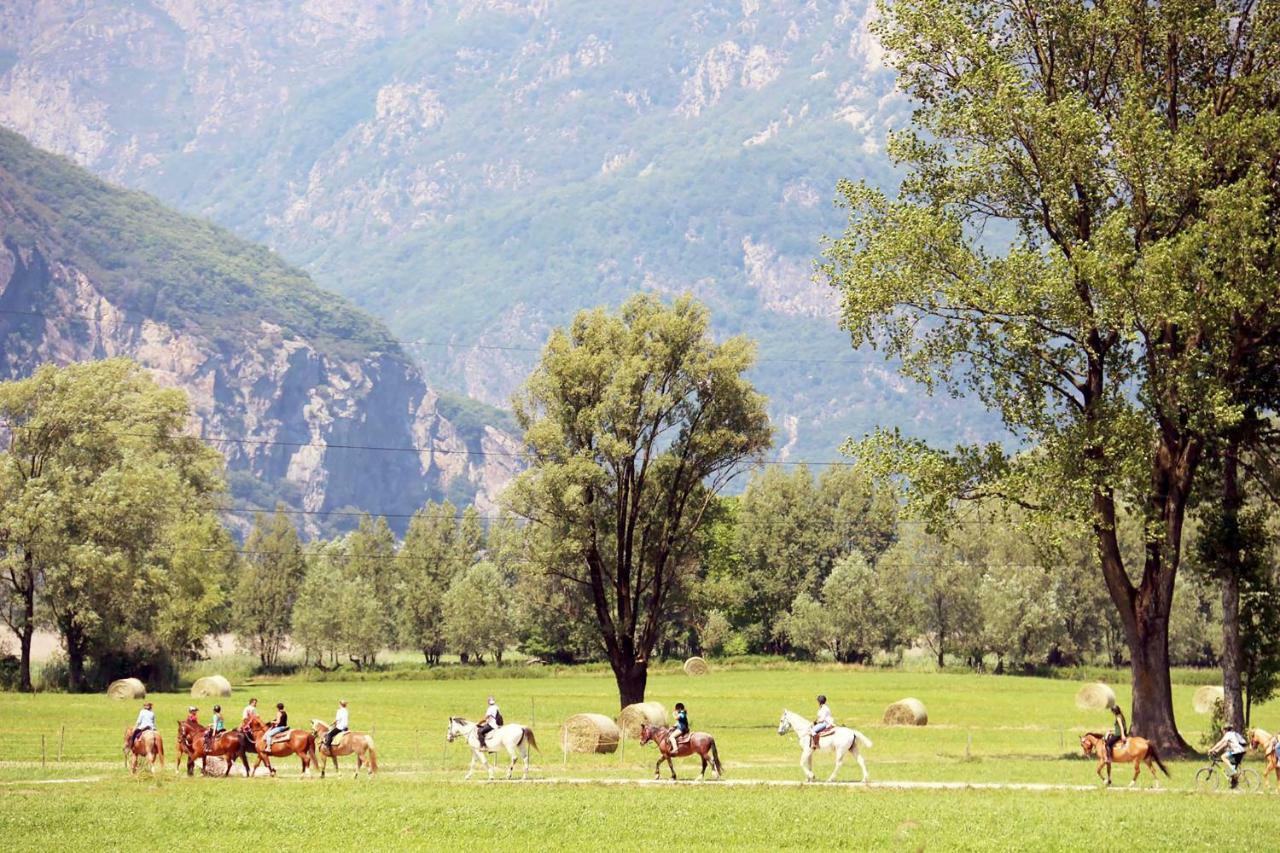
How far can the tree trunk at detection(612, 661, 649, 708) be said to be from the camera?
67688mm

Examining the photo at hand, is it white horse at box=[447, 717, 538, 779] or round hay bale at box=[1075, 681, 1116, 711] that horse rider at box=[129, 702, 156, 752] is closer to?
white horse at box=[447, 717, 538, 779]

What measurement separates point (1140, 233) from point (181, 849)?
33271 millimetres

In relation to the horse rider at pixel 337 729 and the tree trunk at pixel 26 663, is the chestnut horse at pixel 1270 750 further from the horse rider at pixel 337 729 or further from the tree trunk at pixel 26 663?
the tree trunk at pixel 26 663

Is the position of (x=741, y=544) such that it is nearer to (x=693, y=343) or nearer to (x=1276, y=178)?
(x=693, y=343)

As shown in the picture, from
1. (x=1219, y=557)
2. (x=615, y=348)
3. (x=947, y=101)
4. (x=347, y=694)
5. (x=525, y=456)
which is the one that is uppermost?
(x=947, y=101)

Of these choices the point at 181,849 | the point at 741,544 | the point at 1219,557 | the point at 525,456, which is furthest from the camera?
the point at 741,544

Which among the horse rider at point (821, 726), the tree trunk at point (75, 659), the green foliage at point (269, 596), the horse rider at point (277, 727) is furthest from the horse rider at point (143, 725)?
the green foliage at point (269, 596)

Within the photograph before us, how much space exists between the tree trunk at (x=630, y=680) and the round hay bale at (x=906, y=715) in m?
13.2

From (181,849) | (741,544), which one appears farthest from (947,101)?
(741,544)

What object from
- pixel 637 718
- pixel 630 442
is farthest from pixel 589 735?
pixel 630 442

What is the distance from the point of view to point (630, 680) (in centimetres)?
6775

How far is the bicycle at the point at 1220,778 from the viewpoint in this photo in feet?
130

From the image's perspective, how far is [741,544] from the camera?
6457 inches

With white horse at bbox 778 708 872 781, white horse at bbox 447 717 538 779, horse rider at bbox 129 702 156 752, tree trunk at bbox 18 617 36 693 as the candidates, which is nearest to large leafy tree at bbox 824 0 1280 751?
white horse at bbox 778 708 872 781
